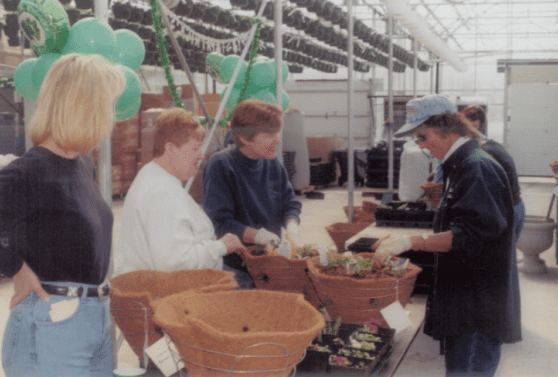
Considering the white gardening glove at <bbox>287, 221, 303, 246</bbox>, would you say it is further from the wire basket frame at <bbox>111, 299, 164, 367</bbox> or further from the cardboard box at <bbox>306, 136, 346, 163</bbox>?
the cardboard box at <bbox>306, 136, 346, 163</bbox>

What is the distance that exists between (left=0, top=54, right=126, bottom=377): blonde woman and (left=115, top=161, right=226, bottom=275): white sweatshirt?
0.91 ft

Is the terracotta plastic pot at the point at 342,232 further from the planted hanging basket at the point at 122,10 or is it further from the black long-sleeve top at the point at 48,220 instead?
the planted hanging basket at the point at 122,10

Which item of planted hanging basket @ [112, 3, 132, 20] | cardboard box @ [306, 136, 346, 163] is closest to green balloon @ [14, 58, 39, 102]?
planted hanging basket @ [112, 3, 132, 20]

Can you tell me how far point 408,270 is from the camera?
6.56ft

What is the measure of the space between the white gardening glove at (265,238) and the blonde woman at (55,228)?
92 cm

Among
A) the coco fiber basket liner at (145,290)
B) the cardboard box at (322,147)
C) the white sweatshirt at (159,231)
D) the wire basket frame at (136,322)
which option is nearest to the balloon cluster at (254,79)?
the white sweatshirt at (159,231)

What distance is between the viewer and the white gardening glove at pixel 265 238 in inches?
87.0

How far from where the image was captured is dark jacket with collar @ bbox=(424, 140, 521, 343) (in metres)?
1.85

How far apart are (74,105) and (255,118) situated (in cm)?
103

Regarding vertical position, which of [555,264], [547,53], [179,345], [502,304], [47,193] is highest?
[547,53]

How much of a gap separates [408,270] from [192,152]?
82 centimetres

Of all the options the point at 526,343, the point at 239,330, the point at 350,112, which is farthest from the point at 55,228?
the point at 350,112

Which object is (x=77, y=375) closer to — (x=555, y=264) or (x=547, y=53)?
(x=555, y=264)

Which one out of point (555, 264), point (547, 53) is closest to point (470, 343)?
point (555, 264)
